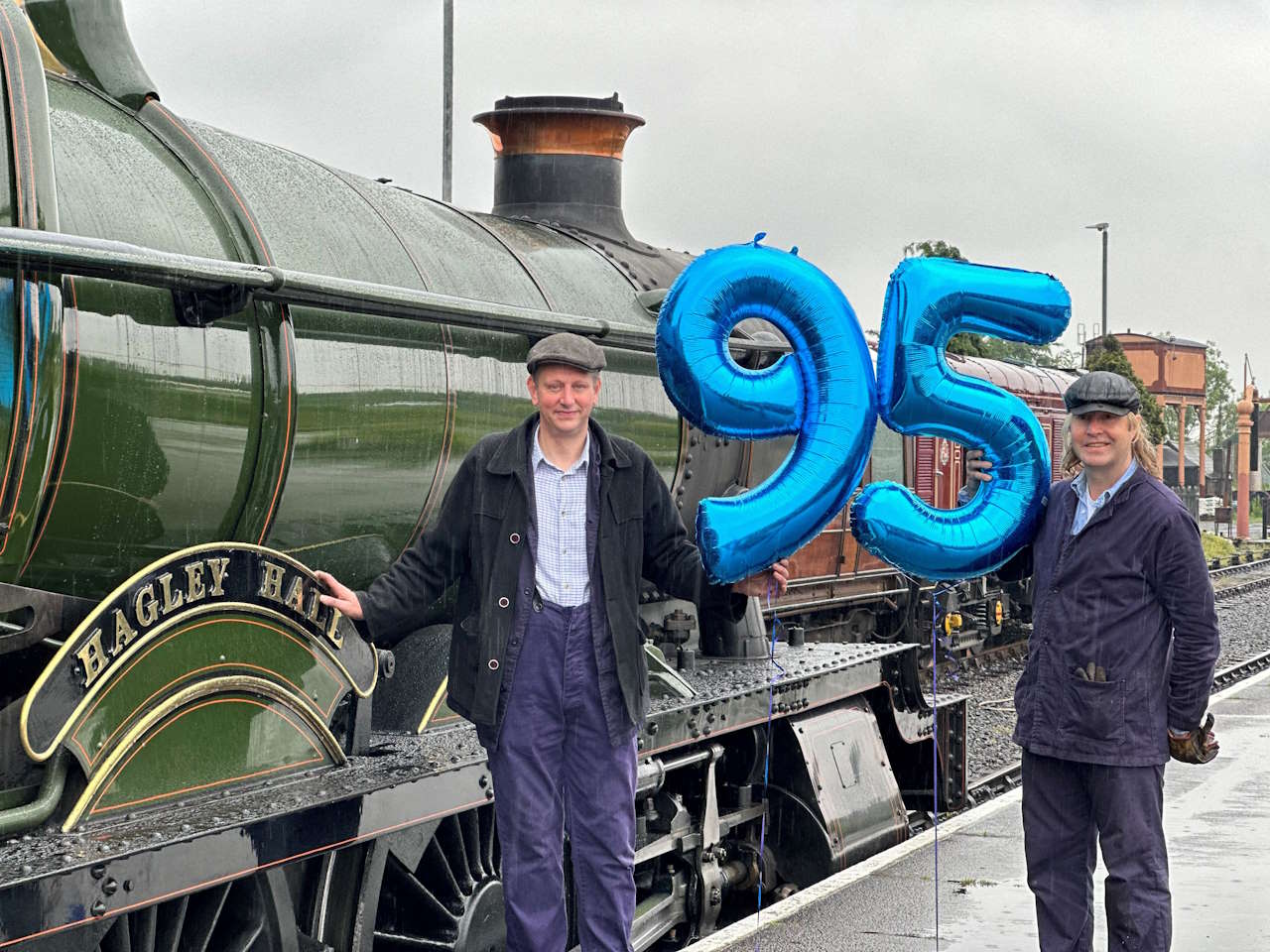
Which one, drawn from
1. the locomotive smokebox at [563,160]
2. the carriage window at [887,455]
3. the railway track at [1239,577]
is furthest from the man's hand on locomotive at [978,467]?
the railway track at [1239,577]

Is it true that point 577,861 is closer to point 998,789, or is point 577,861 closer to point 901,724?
point 901,724

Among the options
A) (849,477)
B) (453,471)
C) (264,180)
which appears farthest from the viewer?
(453,471)

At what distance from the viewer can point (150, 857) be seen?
3.32 meters

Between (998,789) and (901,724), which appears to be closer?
(901,724)

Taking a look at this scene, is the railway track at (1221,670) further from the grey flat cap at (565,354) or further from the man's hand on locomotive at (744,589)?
the grey flat cap at (565,354)

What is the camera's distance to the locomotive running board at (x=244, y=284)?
3.29 metres

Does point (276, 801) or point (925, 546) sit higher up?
point (925, 546)

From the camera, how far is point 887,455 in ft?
43.2

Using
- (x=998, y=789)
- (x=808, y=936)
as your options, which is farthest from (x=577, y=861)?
(x=998, y=789)

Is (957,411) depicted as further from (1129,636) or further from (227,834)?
(227,834)

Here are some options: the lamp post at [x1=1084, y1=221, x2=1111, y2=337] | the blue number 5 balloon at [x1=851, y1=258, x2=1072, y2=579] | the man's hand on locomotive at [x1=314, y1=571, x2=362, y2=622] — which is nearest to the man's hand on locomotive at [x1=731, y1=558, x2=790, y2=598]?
the blue number 5 balloon at [x1=851, y1=258, x2=1072, y2=579]

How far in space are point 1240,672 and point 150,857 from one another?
43.0 feet

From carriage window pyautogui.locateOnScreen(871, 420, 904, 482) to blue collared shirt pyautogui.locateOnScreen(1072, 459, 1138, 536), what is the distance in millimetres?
8292

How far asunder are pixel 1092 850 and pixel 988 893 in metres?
1.51
